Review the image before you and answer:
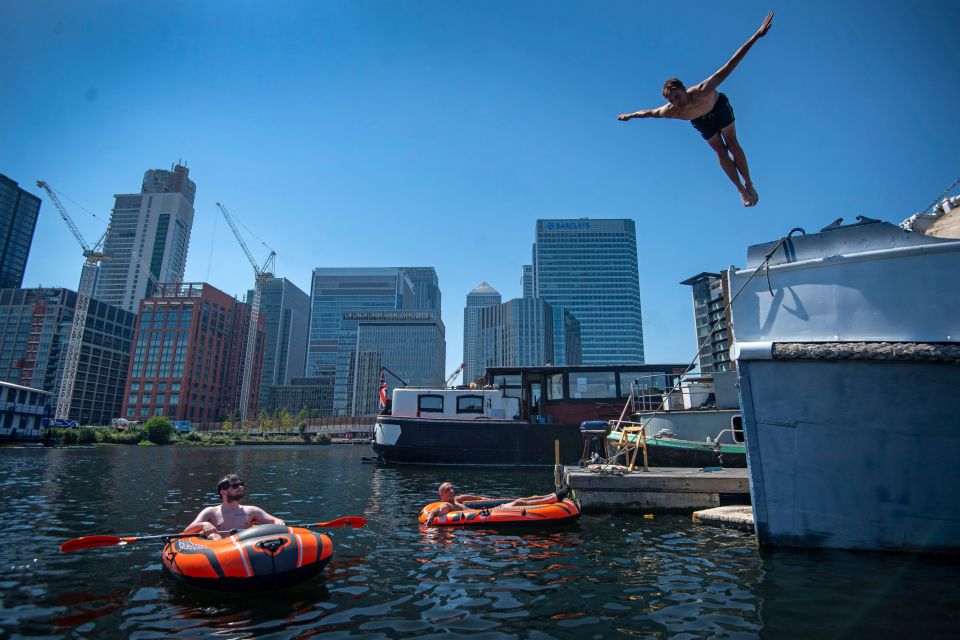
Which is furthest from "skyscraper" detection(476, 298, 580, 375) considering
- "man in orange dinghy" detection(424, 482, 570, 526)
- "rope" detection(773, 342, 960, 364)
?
"rope" detection(773, 342, 960, 364)

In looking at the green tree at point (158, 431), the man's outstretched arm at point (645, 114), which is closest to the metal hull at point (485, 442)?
the man's outstretched arm at point (645, 114)

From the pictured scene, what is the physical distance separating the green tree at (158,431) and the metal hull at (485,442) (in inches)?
2658

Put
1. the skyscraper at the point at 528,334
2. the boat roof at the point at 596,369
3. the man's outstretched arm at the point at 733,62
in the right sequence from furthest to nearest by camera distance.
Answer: the skyscraper at the point at 528,334
the boat roof at the point at 596,369
the man's outstretched arm at the point at 733,62

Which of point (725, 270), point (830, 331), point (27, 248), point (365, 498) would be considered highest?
point (27, 248)

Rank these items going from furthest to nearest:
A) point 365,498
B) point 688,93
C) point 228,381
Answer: point 228,381 < point 365,498 < point 688,93

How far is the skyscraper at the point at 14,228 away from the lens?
17300 cm

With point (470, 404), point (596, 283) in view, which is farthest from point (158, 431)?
point (596, 283)

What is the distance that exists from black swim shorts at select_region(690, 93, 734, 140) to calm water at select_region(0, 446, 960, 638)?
5830 millimetres

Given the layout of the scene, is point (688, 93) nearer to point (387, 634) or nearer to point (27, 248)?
point (387, 634)

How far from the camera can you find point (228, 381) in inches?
5925

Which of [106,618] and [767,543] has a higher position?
[767,543]

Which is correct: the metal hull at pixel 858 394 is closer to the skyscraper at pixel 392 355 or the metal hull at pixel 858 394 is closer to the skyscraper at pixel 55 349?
the skyscraper at pixel 392 355

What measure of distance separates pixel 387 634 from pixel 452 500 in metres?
6.86

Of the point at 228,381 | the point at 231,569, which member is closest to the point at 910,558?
the point at 231,569
